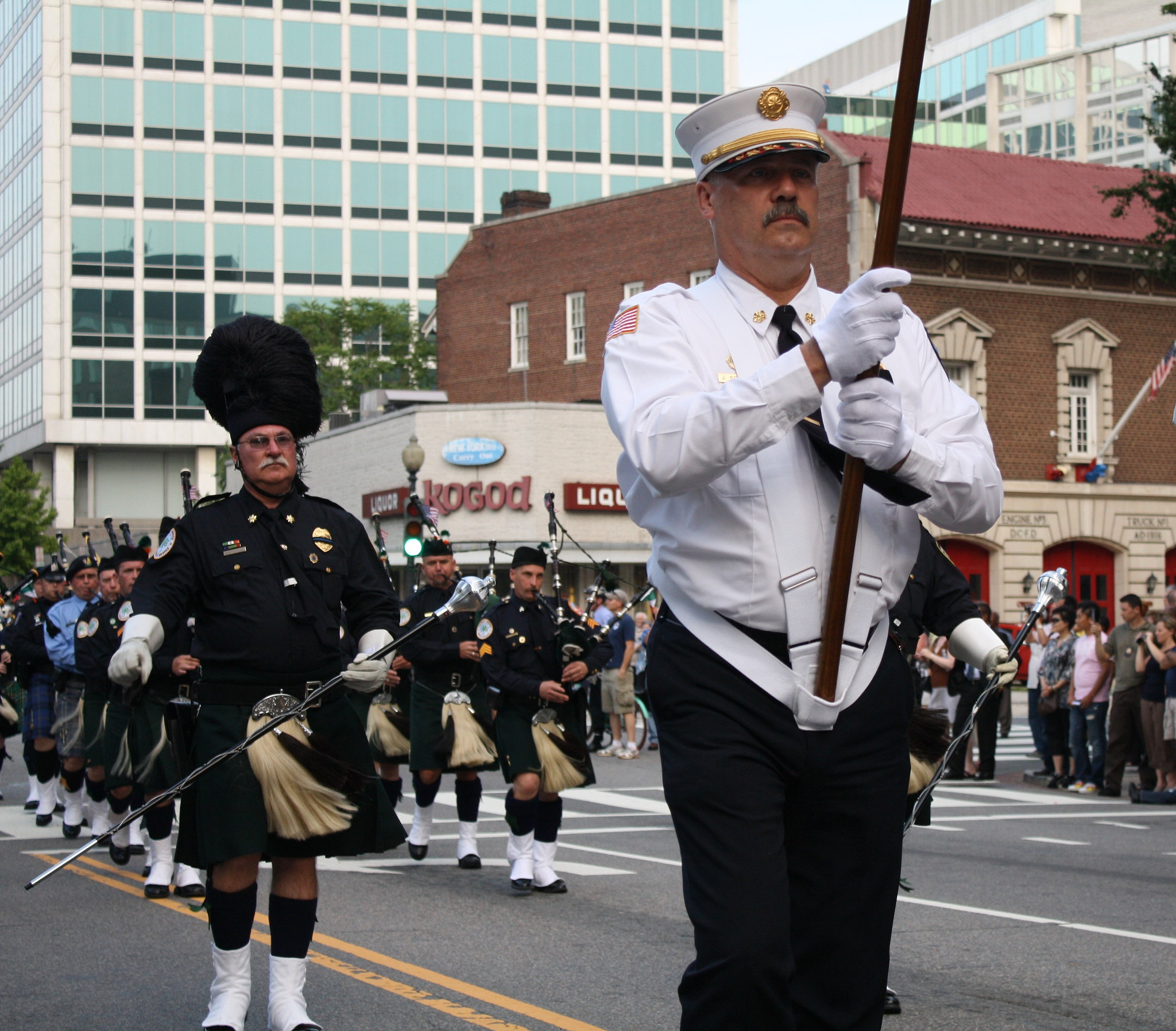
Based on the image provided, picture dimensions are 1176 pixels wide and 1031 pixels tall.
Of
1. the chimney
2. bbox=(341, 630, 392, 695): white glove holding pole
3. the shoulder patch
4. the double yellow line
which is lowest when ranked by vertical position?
the double yellow line

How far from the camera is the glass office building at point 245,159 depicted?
6675 cm

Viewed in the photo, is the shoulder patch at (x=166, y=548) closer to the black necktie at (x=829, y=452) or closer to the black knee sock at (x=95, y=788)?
the black necktie at (x=829, y=452)

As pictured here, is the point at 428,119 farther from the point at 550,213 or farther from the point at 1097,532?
the point at 1097,532

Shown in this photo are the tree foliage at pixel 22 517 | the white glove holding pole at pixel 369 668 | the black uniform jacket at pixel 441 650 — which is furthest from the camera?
the tree foliage at pixel 22 517

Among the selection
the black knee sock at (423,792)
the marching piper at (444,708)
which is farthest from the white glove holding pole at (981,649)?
the black knee sock at (423,792)

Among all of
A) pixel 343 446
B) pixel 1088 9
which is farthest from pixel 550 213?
pixel 1088 9

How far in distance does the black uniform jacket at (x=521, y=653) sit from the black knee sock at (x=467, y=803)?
109cm

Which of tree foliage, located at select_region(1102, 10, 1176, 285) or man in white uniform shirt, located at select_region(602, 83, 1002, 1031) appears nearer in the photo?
man in white uniform shirt, located at select_region(602, 83, 1002, 1031)

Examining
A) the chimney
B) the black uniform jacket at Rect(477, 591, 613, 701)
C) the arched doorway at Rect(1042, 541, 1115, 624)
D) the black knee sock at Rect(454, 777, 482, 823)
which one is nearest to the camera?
the black uniform jacket at Rect(477, 591, 613, 701)

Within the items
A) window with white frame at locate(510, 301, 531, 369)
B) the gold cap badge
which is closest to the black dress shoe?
the gold cap badge

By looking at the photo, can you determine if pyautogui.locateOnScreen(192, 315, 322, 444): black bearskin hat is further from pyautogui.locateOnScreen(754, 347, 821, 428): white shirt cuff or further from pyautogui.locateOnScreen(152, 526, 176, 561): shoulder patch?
pyautogui.locateOnScreen(754, 347, 821, 428): white shirt cuff

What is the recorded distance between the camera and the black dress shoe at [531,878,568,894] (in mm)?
9945

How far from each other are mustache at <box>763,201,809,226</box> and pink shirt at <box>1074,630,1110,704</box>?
1487cm

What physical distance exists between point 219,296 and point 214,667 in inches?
2531
